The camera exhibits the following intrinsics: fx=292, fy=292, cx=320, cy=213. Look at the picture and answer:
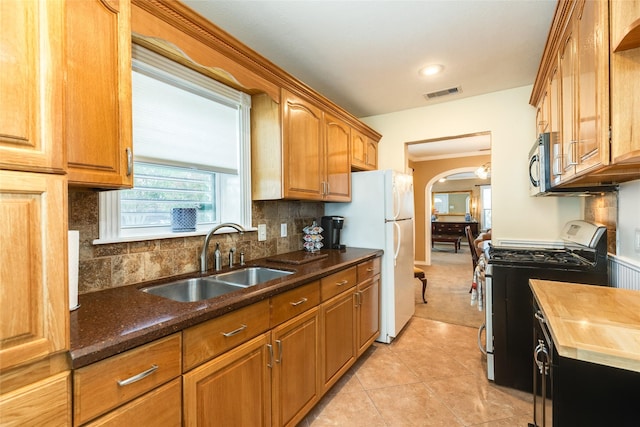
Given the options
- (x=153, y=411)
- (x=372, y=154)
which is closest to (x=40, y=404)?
(x=153, y=411)

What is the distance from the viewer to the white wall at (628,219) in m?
1.62

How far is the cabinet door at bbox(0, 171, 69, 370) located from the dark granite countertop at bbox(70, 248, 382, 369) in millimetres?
96

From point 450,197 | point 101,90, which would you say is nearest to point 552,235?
point 101,90

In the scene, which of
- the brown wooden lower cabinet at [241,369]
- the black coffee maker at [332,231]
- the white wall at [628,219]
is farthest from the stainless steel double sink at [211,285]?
the white wall at [628,219]

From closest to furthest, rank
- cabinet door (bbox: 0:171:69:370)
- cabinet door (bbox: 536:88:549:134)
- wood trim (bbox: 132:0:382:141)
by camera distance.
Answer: cabinet door (bbox: 0:171:69:370) < wood trim (bbox: 132:0:382:141) < cabinet door (bbox: 536:88:549:134)

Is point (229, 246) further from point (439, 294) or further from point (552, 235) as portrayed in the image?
point (439, 294)

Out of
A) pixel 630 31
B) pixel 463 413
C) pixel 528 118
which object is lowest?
pixel 463 413

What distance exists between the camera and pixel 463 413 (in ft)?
6.12

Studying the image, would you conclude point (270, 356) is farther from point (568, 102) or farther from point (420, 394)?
point (568, 102)

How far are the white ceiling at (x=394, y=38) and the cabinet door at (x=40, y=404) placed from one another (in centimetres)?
189

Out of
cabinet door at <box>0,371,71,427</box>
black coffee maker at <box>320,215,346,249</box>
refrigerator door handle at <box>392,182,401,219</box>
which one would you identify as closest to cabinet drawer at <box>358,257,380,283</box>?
black coffee maker at <box>320,215,346,249</box>

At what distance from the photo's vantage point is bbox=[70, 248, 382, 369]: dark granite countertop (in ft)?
2.75

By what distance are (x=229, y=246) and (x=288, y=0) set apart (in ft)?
5.16

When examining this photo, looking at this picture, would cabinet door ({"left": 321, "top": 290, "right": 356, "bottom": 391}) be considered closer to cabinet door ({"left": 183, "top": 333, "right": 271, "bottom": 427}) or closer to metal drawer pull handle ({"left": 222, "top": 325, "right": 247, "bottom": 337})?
cabinet door ({"left": 183, "top": 333, "right": 271, "bottom": 427})
